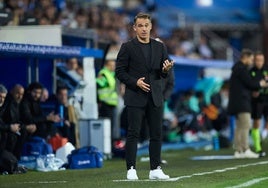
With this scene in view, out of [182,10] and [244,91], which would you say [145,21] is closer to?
[244,91]

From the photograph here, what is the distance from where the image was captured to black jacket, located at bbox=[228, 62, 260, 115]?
1838 cm

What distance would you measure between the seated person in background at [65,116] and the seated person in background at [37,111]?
2.13 feet

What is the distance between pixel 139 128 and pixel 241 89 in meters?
5.86

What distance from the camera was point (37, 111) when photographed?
57.4ft

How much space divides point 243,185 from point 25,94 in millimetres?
6187

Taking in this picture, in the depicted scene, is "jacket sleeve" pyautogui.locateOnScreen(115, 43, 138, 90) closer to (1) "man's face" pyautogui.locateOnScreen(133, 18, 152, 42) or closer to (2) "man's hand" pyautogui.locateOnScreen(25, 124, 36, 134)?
(1) "man's face" pyautogui.locateOnScreen(133, 18, 152, 42)

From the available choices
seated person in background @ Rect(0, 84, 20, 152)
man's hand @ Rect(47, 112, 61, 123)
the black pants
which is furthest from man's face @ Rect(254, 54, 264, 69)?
seated person in background @ Rect(0, 84, 20, 152)

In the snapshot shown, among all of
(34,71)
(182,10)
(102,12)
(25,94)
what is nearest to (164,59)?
(25,94)

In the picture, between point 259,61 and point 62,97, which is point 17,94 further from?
point 259,61

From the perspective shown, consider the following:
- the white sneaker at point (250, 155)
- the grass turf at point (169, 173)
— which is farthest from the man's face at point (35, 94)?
the white sneaker at point (250, 155)

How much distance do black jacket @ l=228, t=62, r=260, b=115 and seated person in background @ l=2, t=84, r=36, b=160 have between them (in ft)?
12.9

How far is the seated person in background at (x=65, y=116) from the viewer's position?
18297mm

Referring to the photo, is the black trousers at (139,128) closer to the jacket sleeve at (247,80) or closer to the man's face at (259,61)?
the jacket sleeve at (247,80)

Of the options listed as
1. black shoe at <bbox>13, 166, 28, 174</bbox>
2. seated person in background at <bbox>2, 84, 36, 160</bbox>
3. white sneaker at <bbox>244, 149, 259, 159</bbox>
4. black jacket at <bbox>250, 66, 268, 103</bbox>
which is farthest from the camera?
black jacket at <bbox>250, 66, 268, 103</bbox>
